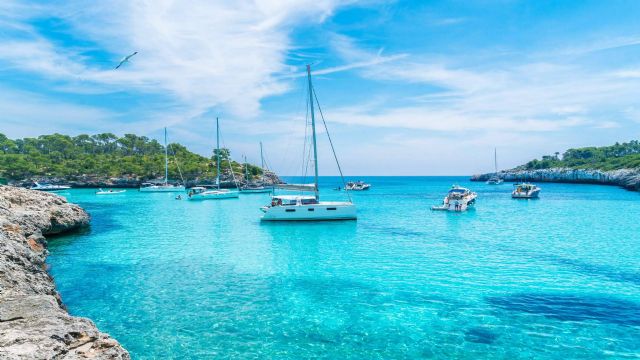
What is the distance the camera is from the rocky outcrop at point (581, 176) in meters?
96.4

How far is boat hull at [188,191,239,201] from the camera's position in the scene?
228ft

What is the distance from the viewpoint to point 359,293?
49.6 ft

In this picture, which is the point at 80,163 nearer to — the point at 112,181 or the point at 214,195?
the point at 112,181

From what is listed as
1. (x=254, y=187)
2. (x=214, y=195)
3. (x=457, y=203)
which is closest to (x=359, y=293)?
(x=457, y=203)

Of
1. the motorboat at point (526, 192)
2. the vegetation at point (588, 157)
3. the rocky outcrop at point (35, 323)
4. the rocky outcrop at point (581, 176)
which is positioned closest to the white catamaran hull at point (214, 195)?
the motorboat at point (526, 192)

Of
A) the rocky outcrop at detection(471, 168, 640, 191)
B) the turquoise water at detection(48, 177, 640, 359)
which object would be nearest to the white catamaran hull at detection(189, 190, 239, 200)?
the turquoise water at detection(48, 177, 640, 359)

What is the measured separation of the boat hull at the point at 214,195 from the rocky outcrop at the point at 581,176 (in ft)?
288

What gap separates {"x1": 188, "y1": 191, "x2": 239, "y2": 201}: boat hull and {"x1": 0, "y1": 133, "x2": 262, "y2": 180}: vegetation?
73.4ft

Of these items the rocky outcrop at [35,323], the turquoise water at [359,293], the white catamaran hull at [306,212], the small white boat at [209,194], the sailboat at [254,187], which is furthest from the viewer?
the sailboat at [254,187]

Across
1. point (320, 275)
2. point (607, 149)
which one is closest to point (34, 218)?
point (320, 275)

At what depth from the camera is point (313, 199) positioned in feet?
123

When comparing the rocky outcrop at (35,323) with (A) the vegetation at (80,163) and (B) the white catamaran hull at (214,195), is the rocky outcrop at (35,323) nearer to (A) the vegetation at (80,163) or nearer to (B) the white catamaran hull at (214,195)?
(B) the white catamaran hull at (214,195)

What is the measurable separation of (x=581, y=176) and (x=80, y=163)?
526ft

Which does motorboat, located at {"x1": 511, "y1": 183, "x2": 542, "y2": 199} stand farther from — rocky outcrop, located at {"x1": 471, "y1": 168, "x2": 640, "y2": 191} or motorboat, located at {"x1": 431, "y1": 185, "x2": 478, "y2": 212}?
rocky outcrop, located at {"x1": 471, "y1": 168, "x2": 640, "y2": 191}
